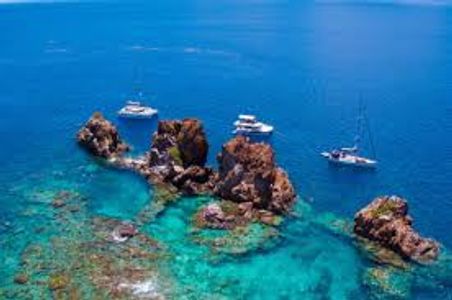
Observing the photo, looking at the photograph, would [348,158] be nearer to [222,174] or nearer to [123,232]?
[222,174]

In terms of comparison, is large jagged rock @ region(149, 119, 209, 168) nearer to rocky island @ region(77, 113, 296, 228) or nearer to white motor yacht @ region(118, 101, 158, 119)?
rocky island @ region(77, 113, 296, 228)

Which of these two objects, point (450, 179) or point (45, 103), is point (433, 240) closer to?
point (450, 179)

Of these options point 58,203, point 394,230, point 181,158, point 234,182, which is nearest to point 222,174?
point 234,182

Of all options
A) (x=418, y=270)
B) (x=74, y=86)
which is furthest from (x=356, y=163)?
(x=74, y=86)

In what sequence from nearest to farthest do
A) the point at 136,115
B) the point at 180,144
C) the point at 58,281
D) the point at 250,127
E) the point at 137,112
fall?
the point at 58,281 → the point at 180,144 → the point at 250,127 → the point at 136,115 → the point at 137,112

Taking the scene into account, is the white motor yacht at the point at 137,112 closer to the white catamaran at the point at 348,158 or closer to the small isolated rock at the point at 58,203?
the white catamaran at the point at 348,158

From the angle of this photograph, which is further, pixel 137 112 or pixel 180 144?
pixel 137 112
